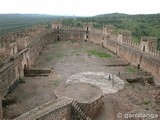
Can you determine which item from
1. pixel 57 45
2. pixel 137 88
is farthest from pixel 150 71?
pixel 57 45

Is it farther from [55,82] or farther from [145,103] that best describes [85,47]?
[145,103]

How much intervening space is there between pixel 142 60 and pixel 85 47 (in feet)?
53.1

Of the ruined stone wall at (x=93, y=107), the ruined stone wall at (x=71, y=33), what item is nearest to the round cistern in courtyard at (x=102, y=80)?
the ruined stone wall at (x=93, y=107)

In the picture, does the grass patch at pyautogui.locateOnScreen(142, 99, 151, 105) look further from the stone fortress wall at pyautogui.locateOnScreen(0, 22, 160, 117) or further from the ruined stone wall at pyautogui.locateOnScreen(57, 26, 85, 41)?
the ruined stone wall at pyautogui.locateOnScreen(57, 26, 85, 41)

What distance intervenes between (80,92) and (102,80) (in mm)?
6746

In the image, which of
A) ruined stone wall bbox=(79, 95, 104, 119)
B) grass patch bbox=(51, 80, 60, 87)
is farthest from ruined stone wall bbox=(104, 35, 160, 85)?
grass patch bbox=(51, 80, 60, 87)

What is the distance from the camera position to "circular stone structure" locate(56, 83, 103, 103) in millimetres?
19578

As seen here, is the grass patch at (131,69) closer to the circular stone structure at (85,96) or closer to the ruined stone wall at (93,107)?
the circular stone structure at (85,96)

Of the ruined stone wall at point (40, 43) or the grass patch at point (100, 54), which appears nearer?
the ruined stone wall at point (40, 43)

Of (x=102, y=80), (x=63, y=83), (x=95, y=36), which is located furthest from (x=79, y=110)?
(x=95, y=36)

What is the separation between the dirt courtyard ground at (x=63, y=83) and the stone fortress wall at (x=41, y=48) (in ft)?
4.52

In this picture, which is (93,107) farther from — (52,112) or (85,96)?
(52,112)

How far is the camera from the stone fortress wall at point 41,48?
78.2ft

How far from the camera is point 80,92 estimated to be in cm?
2080
